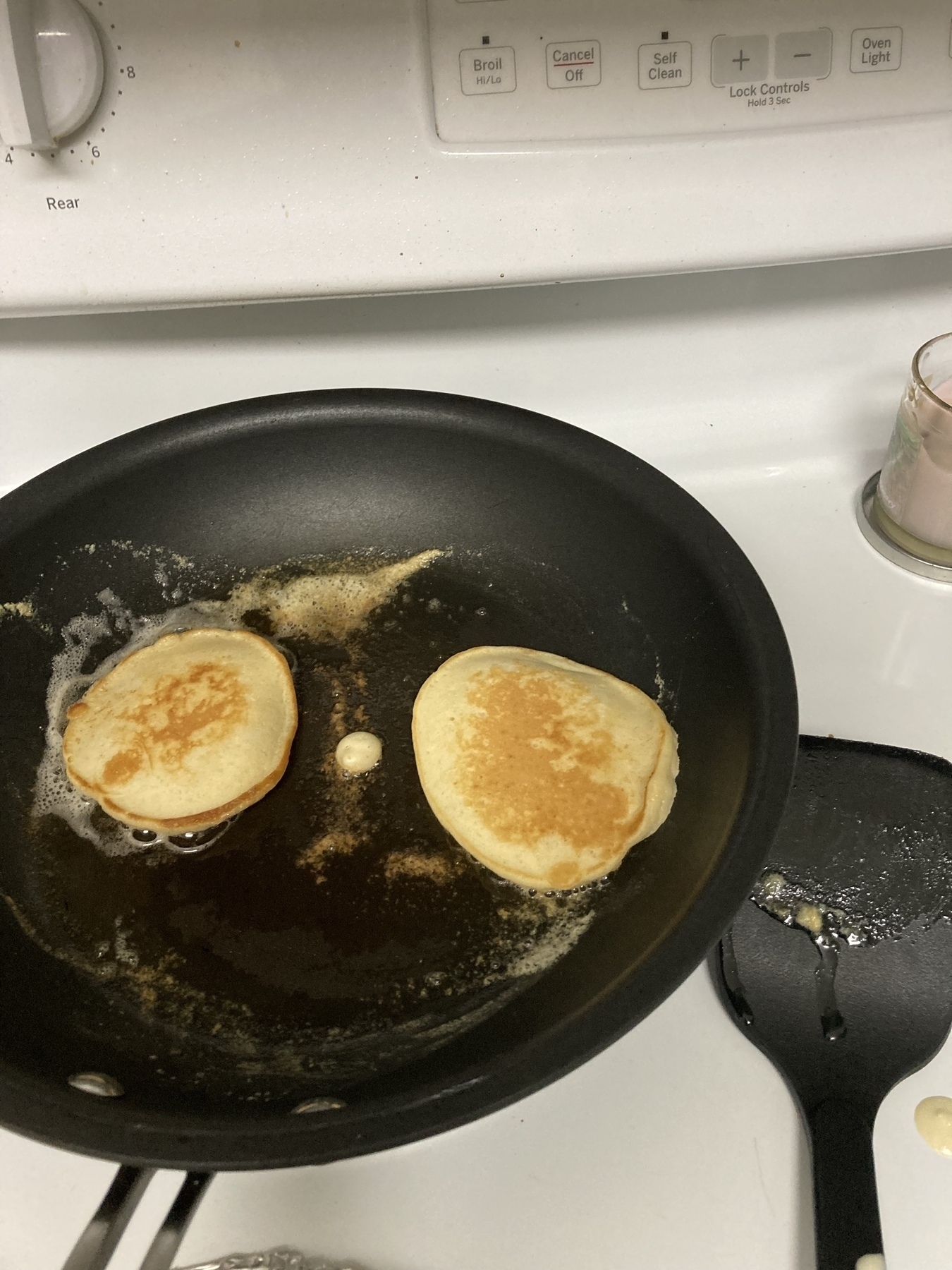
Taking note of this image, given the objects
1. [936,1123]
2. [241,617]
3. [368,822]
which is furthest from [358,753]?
[936,1123]

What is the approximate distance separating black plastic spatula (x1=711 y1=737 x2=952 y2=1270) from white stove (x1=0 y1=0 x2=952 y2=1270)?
19mm

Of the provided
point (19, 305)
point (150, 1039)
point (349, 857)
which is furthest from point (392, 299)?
point (150, 1039)

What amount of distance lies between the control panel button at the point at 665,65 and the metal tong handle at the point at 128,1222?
27.3 inches

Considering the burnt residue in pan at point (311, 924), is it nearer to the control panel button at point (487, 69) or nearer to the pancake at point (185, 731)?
the pancake at point (185, 731)

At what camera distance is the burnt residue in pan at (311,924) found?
1.82 ft

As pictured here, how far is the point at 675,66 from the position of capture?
61 centimetres

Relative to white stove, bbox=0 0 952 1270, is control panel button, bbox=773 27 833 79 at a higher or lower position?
higher

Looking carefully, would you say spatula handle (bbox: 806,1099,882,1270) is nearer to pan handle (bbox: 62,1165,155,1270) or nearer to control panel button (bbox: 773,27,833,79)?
pan handle (bbox: 62,1165,155,1270)

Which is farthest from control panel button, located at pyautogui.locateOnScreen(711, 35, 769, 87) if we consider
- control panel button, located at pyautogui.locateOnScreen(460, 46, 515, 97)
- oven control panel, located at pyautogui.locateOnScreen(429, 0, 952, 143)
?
control panel button, located at pyautogui.locateOnScreen(460, 46, 515, 97)

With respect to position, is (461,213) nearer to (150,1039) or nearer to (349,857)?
(349,857)

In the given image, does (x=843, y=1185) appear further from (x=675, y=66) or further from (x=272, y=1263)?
(x=675, y=66)

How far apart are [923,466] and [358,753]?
0.48m

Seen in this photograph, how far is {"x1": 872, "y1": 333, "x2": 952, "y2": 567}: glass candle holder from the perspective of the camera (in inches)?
27.3

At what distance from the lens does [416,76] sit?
60 cm
